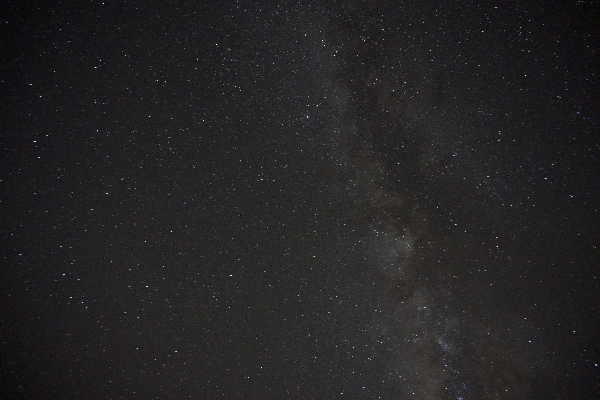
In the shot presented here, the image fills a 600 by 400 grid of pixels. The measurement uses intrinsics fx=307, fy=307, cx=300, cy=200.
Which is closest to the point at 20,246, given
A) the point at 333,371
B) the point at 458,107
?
the point at 333,371

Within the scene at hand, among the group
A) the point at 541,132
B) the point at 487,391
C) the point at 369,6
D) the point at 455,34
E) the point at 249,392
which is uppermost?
the point at 369,6

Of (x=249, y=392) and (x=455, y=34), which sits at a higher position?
(x=455, y=34)

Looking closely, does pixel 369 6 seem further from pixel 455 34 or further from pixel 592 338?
pixel 592 338

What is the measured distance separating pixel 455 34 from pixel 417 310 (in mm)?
827

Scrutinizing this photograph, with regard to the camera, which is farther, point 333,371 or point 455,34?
point 333,371

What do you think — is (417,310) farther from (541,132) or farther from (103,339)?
(103,339)

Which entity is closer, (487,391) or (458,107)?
(458,107)

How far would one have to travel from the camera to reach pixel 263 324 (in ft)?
3.16

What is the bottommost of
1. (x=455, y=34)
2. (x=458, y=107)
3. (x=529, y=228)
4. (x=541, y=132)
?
(x=529, y=228)

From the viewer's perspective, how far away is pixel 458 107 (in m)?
0.89

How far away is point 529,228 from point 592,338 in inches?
16.0

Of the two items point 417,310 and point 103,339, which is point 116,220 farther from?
point 417,310

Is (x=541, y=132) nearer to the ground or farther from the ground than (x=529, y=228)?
farther from the ground

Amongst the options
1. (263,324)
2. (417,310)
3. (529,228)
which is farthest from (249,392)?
(529,228)
